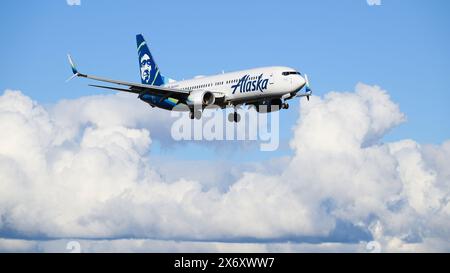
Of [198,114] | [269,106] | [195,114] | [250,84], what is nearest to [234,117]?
[198,114]

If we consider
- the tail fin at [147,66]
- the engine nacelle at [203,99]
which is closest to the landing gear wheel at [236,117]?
the engine nacelle at [203,99]

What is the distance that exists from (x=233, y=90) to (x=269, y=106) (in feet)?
14.9

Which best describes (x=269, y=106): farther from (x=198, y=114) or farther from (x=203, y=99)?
(x=198, y=114)

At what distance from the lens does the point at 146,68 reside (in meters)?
111

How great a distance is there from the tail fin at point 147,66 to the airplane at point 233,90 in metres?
11.3

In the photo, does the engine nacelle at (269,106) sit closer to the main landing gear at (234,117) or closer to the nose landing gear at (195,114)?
the main landing gear at (234,117)

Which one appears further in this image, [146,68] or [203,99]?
[146,68]

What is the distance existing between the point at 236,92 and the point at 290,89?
6981 millimetres

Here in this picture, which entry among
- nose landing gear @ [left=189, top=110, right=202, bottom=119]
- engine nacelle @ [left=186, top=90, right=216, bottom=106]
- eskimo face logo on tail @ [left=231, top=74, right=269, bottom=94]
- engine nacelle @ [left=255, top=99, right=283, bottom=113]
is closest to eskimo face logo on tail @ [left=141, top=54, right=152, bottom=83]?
nose landing gear @ [left=189, top=110, right=202, bottom=119]

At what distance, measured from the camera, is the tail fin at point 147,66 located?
108 metres
